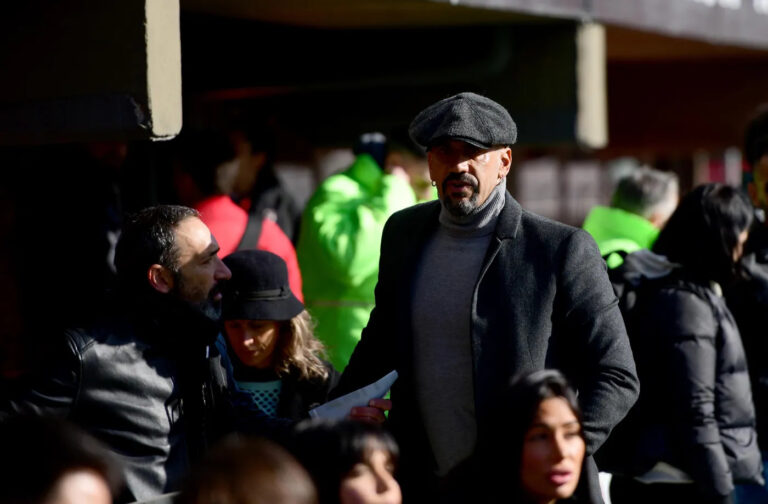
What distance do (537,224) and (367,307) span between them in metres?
1.83

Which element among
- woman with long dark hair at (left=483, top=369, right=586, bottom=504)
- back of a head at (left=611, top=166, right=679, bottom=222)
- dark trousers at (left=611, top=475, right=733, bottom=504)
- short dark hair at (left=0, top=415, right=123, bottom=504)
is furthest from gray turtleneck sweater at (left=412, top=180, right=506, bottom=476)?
back of a head at (left=611, top=166, right=679, bottom=222)

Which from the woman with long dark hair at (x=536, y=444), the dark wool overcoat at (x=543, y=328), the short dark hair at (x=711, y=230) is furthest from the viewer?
the short dark hair at (x=711, y=230)

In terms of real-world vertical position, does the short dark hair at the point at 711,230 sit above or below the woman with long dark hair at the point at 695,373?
above

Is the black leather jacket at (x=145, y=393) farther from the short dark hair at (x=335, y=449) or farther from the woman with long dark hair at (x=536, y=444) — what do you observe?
the woman with long dark hair at (x=536, y=444)

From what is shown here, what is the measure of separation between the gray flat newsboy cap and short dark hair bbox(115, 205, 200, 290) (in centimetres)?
70

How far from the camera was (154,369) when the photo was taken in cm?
341

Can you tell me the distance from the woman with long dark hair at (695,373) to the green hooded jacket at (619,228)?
985mm

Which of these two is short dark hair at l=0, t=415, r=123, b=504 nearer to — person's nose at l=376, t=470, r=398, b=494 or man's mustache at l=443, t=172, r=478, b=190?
person's nose at l=376, t=470, r=398, b=494

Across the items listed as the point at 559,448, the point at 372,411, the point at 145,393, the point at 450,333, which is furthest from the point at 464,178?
the point at 145,393

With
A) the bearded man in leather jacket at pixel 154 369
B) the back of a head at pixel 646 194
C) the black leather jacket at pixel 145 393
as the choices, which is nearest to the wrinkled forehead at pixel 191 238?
the bearded man in leather jacket at pixel 154 369

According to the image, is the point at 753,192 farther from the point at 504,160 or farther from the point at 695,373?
the point at 504,160

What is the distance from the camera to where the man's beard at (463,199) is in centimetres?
351

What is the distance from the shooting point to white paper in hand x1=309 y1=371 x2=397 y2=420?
352 centimetres

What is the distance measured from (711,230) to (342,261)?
1429 millimetres
